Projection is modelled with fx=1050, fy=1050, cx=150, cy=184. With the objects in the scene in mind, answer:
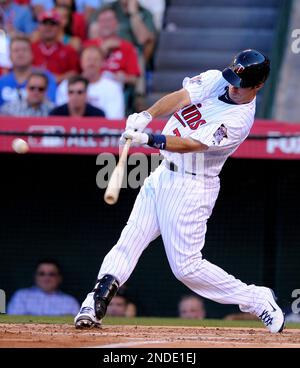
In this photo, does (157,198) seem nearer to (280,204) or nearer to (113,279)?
(113,279)

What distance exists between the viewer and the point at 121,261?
6.32 m

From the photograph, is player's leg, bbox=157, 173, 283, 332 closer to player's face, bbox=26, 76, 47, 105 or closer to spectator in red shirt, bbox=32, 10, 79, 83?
player's face, bbox=26, 76, 47, 105

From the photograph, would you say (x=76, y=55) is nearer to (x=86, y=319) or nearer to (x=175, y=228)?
(x=175, y=228)

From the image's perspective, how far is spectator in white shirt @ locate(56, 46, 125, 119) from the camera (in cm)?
1007

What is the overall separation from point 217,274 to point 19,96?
4180 mm

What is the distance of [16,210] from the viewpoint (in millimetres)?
10031

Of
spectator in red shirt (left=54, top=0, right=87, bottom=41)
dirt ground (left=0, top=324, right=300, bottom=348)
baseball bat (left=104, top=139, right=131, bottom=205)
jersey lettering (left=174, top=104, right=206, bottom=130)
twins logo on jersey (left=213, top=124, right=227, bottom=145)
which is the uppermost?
spectator in red shirt (left=54, top=0, right=87, bottom=41)

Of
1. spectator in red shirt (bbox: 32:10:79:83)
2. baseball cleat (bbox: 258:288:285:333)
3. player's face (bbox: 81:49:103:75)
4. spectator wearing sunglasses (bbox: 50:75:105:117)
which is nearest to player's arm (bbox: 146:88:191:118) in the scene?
baseball cleat (bbox: 258:288:285:333)

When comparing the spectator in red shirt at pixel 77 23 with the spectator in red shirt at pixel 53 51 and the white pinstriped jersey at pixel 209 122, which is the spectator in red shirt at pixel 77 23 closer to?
the spectator in red shirt at pixel 53 51

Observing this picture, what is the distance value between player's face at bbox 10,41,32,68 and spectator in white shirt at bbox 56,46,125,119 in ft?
1.40

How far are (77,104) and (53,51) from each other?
1290mm

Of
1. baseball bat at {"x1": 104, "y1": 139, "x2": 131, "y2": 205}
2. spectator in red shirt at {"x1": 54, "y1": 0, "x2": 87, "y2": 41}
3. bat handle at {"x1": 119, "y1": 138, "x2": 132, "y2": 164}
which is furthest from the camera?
spectator in red shirt at {"x1": 54, "y1": 0, "x2": 87, "y2": 41}

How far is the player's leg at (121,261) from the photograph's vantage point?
20.5 ft

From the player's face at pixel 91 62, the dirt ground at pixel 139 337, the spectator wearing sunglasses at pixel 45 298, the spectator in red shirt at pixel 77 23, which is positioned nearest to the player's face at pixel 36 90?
the player's face at pixel 91 62
